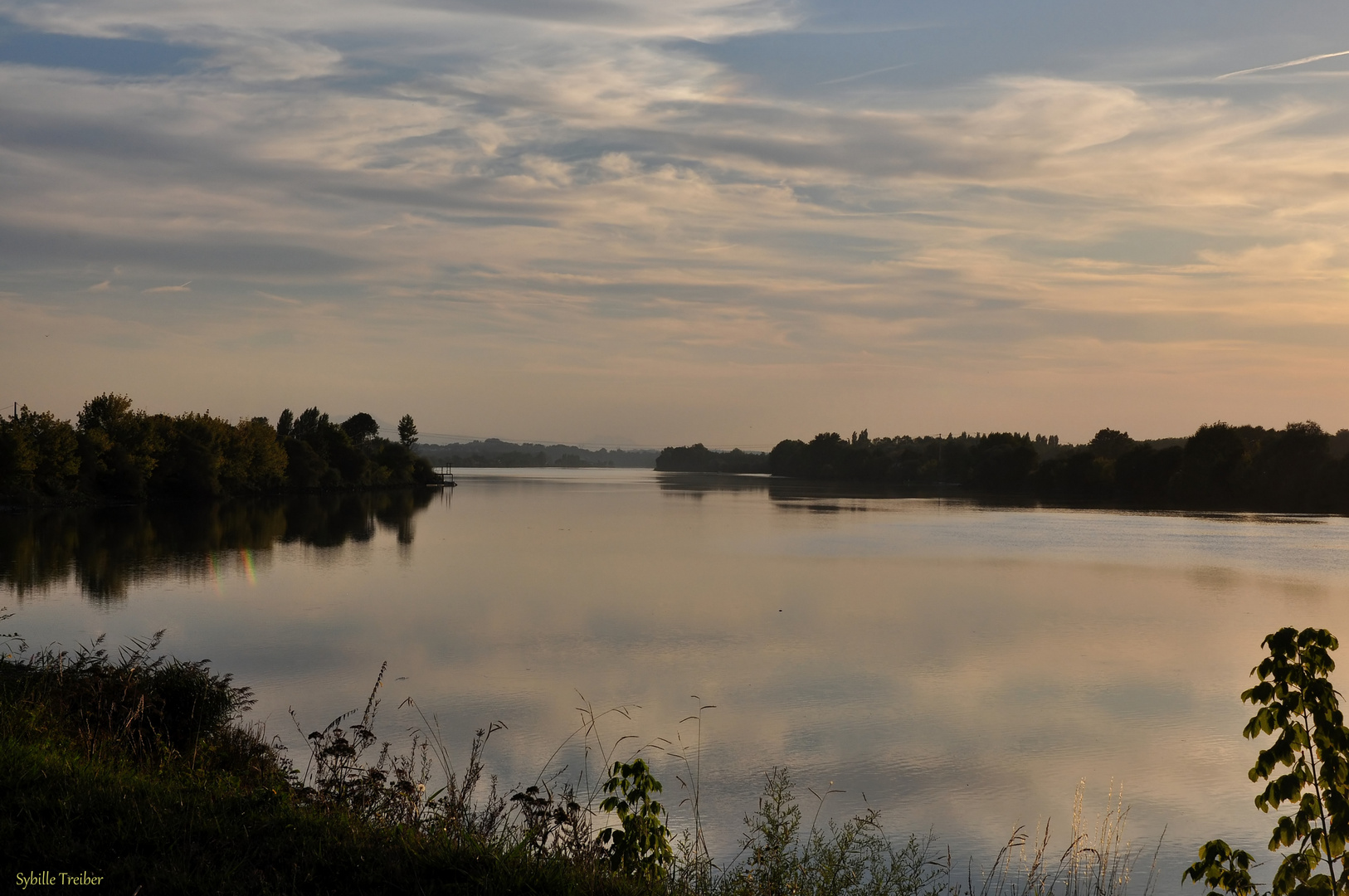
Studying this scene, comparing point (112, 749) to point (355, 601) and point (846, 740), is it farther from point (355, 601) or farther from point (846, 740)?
point (355, 601)

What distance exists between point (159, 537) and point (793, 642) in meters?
27.1

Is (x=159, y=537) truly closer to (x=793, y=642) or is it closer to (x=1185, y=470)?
(x=793, y=642)

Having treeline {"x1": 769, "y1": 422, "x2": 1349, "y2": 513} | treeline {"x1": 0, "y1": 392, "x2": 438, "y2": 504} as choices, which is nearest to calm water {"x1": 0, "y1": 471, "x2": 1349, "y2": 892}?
treeline {"x1": 0, "y1": 392, "x2": 438, "y2": 504}

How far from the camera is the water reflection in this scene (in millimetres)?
23884

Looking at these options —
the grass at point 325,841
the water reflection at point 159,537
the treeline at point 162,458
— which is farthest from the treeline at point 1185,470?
the grass at point 325,841

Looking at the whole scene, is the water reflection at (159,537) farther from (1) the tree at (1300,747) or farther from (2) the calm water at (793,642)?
(1) the tree at (1300,747)

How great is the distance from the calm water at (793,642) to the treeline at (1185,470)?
28.6 meters

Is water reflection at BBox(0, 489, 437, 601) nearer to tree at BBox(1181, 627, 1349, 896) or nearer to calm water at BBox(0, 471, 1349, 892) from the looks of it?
calm water at BBox(0, 471, 1349, 892)

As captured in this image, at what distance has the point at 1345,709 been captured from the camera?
11609mm

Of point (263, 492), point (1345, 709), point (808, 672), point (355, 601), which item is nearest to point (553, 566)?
point (355, 601)

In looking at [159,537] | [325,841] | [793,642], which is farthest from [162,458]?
[325,841]

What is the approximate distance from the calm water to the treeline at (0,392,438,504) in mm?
16147

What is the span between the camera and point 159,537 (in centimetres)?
3519

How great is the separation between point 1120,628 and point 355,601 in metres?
14.8
